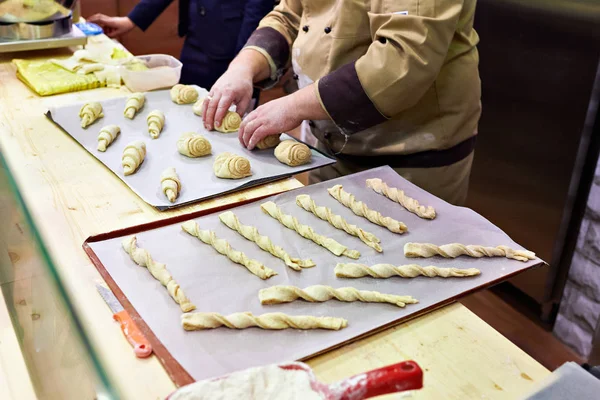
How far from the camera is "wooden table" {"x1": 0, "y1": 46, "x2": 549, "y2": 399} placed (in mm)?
935

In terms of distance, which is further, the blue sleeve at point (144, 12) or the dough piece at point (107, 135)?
the blue sleeve at point (144, 12)

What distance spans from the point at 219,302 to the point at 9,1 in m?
1.85

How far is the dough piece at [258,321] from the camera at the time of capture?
3.34 ft

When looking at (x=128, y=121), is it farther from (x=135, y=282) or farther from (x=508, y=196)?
(x=508, y=196)

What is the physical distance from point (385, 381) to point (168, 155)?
1.20m

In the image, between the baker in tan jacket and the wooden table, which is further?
the baker in tan jacket

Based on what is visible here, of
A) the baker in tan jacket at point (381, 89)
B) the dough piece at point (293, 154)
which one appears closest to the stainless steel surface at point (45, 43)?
the baker in tan jacket at point (381, 89)

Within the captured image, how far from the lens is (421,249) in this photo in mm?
1261

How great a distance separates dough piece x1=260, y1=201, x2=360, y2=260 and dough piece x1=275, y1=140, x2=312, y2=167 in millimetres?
248

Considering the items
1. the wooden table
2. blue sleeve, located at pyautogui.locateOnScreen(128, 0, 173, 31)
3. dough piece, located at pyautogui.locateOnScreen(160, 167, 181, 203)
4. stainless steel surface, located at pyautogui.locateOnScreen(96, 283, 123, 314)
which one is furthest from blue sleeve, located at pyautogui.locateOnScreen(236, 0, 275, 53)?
stainless steel surface, located at pyautogui.locateOnScreen(96, 283, 123, 314)

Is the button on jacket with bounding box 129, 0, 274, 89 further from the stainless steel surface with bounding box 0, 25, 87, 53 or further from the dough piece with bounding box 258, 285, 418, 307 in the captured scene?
the dough piece with bounding box 258, 285, 418, 307

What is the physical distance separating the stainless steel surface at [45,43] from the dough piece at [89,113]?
72 cm

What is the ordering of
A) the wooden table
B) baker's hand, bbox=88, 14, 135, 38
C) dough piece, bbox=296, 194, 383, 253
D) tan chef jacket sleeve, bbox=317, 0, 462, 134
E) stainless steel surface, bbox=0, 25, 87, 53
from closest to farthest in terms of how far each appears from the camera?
the wooden table
dough piece, bbox=296, 194, 383, 253
tan chef jacket sleeve, bbox=317, 0, 462, 134
stainless steel surface, bbox=0, 25, 87, 53
baker's hand, bbox=88, 14, 135, 38

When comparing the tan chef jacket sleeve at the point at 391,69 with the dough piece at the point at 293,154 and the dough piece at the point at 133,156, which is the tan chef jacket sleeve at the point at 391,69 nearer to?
the dough piece at the point at 293,154
